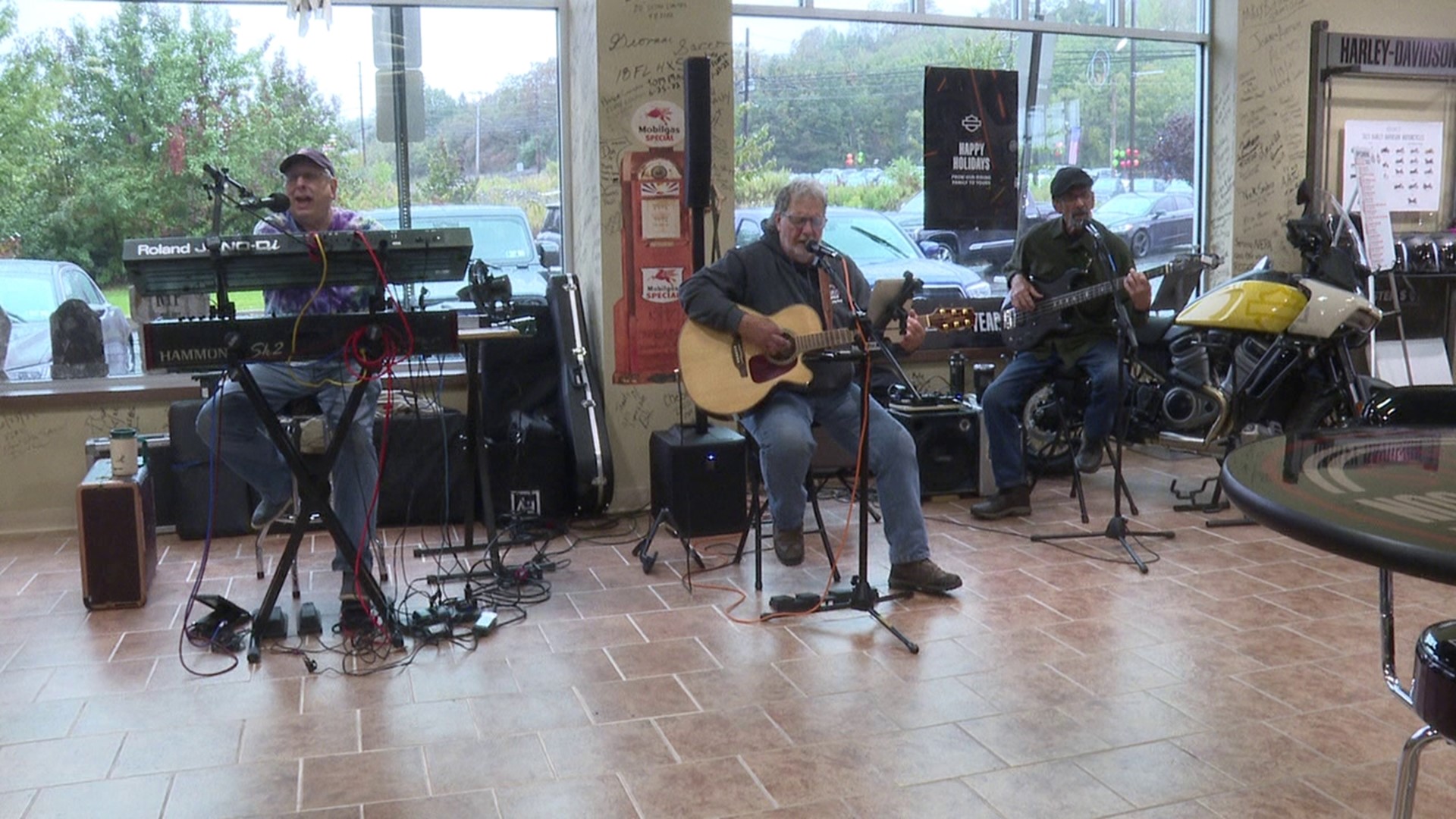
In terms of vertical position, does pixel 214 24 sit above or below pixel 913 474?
above

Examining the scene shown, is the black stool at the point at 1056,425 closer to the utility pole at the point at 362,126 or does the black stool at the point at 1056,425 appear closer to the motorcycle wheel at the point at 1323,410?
the motorcycle wheel at the point at 1323,410

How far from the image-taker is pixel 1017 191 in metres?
6.52

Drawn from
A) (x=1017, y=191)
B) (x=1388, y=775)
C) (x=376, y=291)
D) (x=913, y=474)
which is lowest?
(x=1388, y=775)

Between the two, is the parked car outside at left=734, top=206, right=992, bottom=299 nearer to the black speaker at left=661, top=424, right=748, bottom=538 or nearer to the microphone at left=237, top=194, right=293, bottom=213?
the black speaker at left=661, top=424, right=748, bottom=538

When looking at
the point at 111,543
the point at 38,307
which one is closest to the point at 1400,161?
the point at 111,543

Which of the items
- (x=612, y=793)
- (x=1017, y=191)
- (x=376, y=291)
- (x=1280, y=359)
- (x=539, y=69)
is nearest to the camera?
(x=612, y=793)

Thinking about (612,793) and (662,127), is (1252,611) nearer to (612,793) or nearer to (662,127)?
(612,793)

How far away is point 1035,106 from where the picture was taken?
657 centimetres

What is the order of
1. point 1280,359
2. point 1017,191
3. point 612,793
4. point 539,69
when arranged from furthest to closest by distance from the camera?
point 1017,191, point 539,69, point 1280,359, point 612,793

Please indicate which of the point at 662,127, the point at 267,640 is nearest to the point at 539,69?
the point at 662,127

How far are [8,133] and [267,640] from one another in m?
2.83

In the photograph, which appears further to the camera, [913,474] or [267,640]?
[913,474]

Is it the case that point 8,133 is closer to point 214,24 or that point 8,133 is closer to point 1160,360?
point 214,24

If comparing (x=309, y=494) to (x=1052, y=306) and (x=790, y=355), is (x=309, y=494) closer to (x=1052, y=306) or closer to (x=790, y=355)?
(x=790, y=355)
